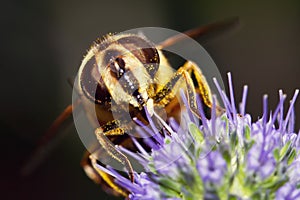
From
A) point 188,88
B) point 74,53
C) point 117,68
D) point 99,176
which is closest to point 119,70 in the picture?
point 117,68

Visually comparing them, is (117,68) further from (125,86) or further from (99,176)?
(99,176)

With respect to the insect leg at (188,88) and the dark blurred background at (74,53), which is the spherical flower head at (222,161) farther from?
the dark blurred background at (74,53)

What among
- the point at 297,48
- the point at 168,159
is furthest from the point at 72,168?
the point at 168,159

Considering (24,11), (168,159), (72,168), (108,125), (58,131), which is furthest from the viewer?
(24,11)

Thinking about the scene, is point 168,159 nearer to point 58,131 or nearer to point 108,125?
point 108,125

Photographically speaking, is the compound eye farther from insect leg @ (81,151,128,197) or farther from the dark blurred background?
the dark blurred background

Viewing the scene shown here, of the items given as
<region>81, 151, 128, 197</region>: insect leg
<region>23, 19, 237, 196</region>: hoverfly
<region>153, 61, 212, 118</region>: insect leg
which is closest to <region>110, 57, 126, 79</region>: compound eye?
<region>23, 19, 237, 196</region>: hoverfly

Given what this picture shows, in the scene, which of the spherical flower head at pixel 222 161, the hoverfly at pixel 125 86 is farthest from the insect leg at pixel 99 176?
the spherical flower head at pixel 222 161

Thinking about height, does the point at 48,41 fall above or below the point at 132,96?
below
